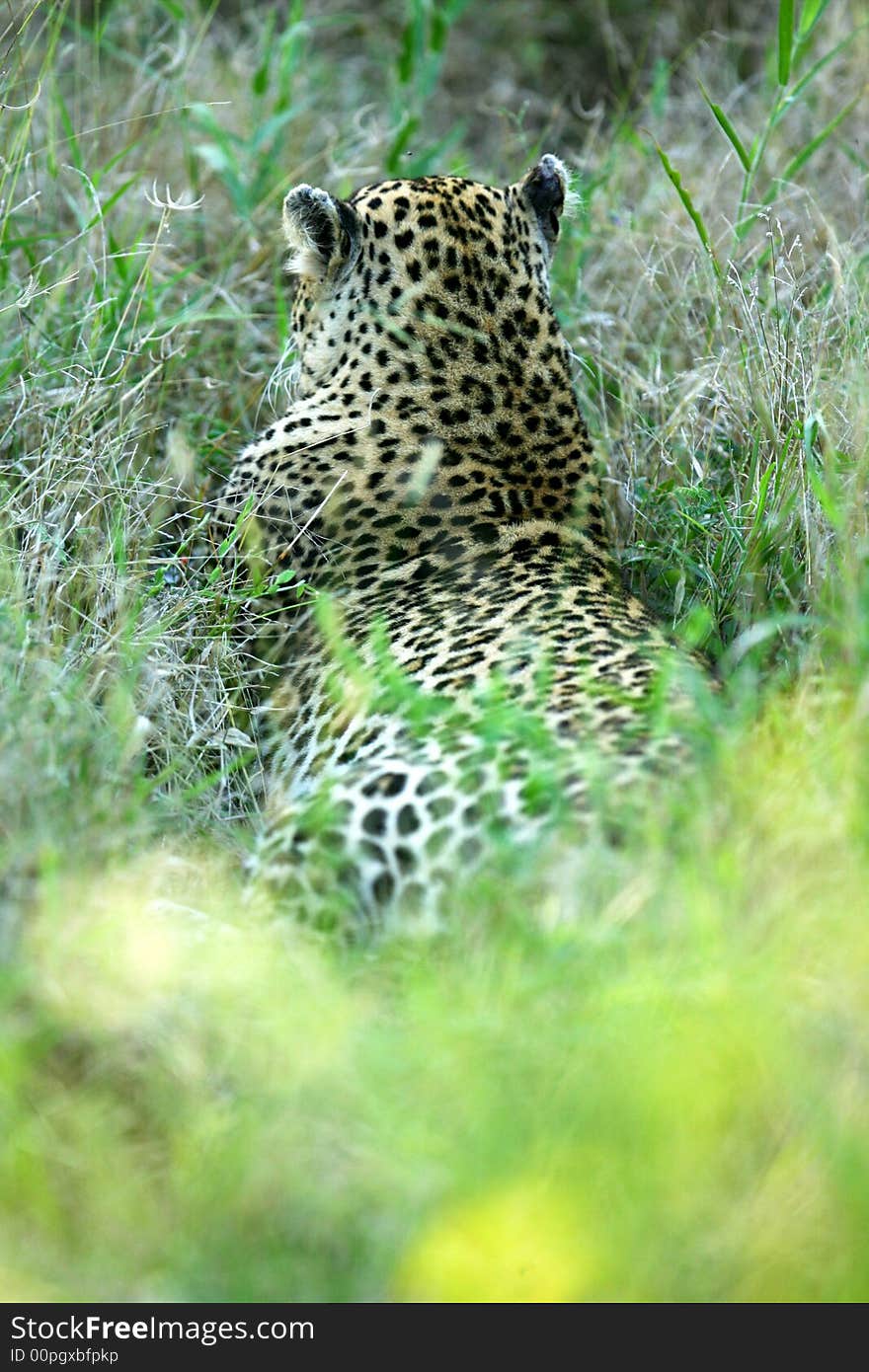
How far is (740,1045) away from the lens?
8.02 feet

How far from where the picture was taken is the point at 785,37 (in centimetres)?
465

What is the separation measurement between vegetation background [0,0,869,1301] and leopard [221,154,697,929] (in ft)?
0.64

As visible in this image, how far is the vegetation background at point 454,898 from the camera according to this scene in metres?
2.31

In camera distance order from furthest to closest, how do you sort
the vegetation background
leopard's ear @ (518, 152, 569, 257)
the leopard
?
leopard's ear @ (518, 152, 569, 257)
the leopard
the vegetation background

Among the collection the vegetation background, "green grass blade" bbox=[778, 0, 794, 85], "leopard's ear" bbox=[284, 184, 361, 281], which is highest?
"green grass blade" bbox=[778, 0, 794, 85]

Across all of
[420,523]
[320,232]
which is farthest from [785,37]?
[420,523]

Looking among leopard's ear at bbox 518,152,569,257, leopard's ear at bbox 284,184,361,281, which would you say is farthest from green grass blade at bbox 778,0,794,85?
leopard's ear at bbox 284,184,361,281

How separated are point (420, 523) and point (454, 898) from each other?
4.90ft

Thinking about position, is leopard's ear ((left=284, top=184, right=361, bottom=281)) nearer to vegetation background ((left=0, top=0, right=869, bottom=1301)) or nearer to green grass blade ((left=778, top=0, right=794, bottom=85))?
vegetation background ((left=0, top=0, right=869, bottom=1301))

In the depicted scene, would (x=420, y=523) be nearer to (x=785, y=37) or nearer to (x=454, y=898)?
(x=454, y=898)

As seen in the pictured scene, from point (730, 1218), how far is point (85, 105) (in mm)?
5244

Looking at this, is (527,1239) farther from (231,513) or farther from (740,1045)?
(231,513)

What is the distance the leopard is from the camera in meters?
3.31

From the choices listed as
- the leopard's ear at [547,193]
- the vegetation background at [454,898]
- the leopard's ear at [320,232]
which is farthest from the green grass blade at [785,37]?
the leopard's ear at [320,232]
